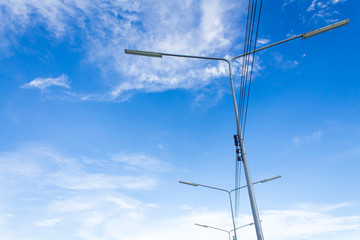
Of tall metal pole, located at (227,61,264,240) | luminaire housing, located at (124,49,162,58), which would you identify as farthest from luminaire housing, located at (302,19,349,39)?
luminaire housing, located at (124,49,162,58)

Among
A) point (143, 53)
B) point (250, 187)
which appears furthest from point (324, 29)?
point (143, 53)

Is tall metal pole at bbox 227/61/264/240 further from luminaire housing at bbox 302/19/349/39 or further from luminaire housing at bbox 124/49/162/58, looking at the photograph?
luminaire housing at bbox 124/49/162/58

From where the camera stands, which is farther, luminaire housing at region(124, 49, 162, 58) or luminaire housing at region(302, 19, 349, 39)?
luminaire housing at region(124, 49, 162, 58)

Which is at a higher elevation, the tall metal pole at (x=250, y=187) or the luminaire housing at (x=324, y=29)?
the luminaire housing at (x=324, y=29)

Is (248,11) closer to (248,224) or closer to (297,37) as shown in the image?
(297,37)

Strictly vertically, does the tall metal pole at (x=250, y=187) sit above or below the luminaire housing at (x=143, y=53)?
below

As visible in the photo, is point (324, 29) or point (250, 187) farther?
point (250, 187)

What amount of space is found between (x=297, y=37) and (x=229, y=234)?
29386mm

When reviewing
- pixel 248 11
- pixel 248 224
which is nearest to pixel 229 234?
pixel 248 224

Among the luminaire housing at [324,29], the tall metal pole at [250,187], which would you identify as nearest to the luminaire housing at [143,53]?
the tall metal pole at [250,187]

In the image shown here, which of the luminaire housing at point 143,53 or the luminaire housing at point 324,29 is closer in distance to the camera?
the luminaire housing at point 324,29

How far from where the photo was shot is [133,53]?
805cm

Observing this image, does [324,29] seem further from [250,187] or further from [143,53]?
[143,53]

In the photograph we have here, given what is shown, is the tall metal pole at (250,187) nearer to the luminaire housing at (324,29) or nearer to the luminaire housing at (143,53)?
the luminaire housing at (324,29)
